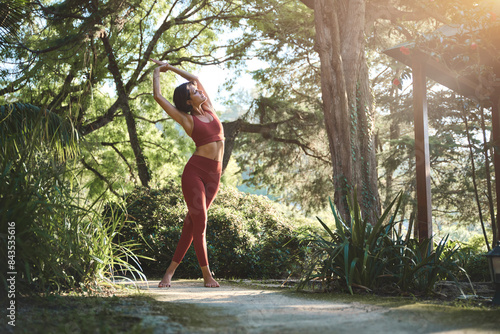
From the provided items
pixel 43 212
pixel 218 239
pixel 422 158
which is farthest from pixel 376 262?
pixel 422 158

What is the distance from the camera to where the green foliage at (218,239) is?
600cm

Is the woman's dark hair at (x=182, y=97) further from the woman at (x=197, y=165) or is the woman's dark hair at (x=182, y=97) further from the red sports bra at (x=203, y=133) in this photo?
the red sports bra at (x=203, y=133)

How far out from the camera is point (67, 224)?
10.7 ft

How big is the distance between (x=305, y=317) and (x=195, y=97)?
2.43 metres

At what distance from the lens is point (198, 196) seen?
405cm

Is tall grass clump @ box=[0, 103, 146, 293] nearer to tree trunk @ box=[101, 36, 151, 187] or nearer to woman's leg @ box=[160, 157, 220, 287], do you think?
woman's leg @ box=[160, 157, 220, 287]

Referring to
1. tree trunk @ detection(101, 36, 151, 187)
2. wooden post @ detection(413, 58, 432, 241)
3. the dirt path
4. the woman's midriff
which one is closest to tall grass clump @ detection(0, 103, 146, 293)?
the dirt path

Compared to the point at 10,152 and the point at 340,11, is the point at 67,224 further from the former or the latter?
the point at 340,11

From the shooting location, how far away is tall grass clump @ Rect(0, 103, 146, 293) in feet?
9.36

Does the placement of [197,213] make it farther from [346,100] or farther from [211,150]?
[346,100]

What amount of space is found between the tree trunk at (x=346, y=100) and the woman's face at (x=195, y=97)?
3407 mm

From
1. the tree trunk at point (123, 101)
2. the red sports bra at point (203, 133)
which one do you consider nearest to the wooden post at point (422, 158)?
the red sports bra at point (203, 133)

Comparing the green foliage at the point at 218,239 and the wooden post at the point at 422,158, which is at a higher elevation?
the wooden post at the point at 422,158

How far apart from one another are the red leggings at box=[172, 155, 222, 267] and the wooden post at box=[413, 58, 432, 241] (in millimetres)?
3138
